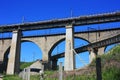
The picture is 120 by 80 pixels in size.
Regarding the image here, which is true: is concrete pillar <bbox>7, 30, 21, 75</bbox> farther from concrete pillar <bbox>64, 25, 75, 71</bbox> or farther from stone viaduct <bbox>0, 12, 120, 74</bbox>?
concrete pillar <bbox>64, 25, 75, 71</bbox>

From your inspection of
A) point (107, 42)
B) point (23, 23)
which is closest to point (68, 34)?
point (107, 42)

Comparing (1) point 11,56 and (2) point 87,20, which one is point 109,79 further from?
(1) point 11,56

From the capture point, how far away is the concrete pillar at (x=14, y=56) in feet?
164

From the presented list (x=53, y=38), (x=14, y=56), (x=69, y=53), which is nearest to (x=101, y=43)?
(x=69, y=53)

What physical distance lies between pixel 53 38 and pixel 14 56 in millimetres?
9461

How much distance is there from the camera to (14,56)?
50375 mm

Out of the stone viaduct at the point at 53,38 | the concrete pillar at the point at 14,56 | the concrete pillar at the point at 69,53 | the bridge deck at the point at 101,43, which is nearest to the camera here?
the bridge deck at the point at 101,43

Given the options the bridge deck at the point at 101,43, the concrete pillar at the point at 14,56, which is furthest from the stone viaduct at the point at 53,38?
the bridge deck at the point at 101,43

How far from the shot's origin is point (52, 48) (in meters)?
55.2

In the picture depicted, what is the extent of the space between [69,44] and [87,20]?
5516mm

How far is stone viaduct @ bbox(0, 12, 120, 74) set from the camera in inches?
1805

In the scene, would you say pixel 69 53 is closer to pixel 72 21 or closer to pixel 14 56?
pixel 72 21

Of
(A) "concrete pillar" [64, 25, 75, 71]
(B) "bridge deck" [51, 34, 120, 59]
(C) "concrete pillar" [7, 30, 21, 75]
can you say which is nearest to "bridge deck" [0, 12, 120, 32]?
(A) "concrete pillar" [64, 25, 75, 71]

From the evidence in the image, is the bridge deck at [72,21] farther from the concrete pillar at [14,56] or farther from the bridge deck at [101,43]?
the bridge deck at [101,43]
